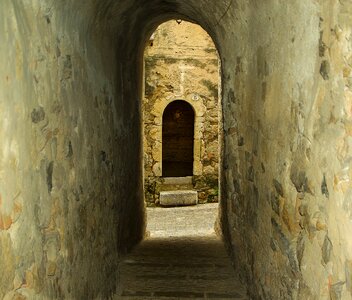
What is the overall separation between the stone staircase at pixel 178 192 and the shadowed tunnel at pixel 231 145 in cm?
627

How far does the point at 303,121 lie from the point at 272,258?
957 mm

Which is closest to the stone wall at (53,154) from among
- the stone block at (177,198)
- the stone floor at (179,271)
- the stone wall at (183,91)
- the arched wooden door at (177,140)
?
the stone floor at (179,271)

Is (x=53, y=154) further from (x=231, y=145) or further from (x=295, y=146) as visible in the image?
(x=231, y=145)

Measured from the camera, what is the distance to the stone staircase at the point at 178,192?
10398mm

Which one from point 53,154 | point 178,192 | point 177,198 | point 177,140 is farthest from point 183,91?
point 53,154

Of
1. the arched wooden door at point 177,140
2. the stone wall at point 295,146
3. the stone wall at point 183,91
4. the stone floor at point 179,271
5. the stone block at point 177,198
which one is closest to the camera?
the stone wall at point 295,146

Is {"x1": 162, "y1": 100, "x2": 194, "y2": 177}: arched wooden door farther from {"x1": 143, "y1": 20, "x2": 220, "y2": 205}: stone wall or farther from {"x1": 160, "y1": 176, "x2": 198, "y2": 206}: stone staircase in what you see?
{"x1": 160, "y1": 176, "x2": 198, "y2": 206}: stone staircase

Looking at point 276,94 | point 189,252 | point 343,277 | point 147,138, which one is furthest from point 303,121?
point 147,138

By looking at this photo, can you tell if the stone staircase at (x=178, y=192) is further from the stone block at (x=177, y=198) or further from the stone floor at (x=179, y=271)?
the stone floor at (x=179, y=271)

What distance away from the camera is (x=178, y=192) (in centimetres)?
1051

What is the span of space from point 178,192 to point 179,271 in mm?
6326

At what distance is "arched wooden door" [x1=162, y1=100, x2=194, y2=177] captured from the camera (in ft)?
40.3

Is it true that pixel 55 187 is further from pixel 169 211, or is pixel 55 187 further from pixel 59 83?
pixel 169 211

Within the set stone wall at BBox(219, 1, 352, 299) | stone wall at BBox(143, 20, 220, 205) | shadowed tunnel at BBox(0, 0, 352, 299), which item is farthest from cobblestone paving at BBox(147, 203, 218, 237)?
stone wall at BBox(219, 1, 352, 299)
